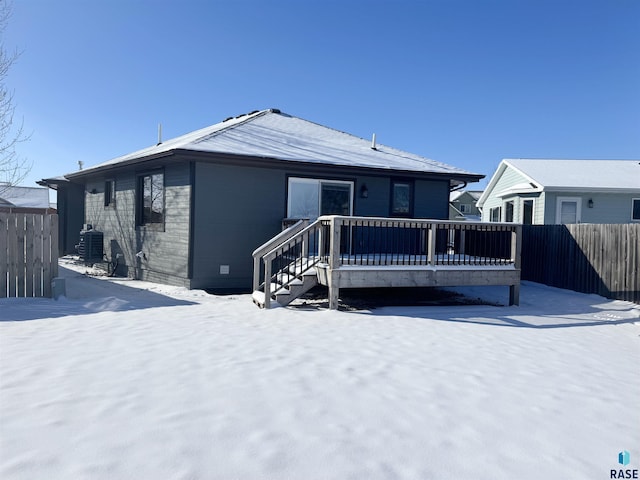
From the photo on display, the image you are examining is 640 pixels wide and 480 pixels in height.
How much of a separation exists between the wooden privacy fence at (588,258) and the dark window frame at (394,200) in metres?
3.73

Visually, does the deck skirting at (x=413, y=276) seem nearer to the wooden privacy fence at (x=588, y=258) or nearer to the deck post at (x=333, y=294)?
the deck post at (x=333, y=294)

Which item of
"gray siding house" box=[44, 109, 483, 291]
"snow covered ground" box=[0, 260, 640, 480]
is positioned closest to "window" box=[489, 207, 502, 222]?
"gray siding house" box=[44, 109, 483, 291]

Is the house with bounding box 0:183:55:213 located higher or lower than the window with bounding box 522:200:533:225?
higher

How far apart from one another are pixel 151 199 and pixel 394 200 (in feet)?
21.9

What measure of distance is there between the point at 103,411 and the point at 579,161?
25.2 m

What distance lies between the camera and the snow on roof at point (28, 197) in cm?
3086

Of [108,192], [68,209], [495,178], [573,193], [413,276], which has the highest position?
[495,178]

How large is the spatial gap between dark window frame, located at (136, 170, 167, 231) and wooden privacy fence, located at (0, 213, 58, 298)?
332 centimetres

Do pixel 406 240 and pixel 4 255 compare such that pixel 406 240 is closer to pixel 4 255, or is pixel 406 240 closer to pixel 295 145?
pixel 295 145

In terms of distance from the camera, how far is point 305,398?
3.49 metres

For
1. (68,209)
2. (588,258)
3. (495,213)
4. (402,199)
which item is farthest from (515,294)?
(68,209)

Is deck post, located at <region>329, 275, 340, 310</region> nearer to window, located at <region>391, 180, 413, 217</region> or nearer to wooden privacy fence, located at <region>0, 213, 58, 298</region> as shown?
window, located at <region>391, 180, 413, 217</region>

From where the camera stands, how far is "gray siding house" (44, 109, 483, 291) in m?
9.76

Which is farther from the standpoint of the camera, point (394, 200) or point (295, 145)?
point (394, 200)
